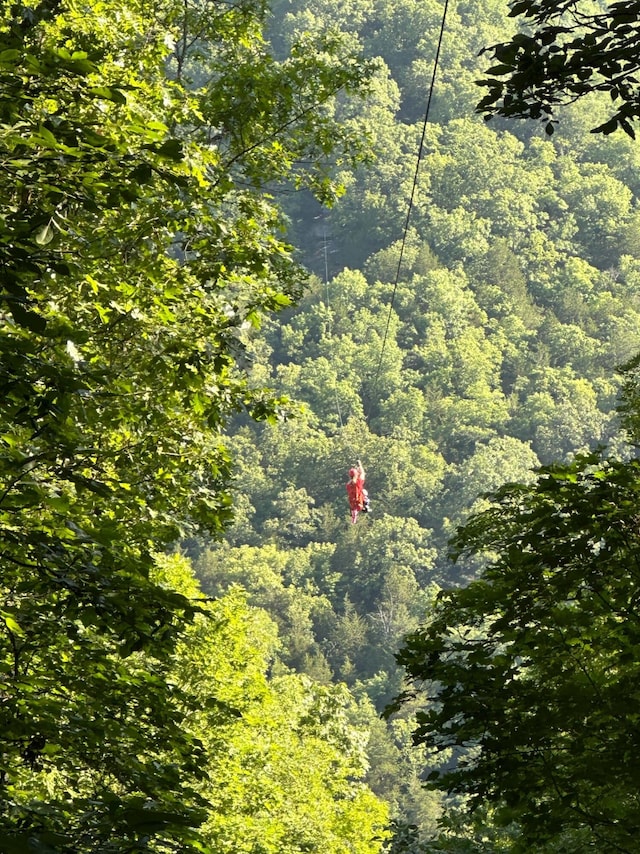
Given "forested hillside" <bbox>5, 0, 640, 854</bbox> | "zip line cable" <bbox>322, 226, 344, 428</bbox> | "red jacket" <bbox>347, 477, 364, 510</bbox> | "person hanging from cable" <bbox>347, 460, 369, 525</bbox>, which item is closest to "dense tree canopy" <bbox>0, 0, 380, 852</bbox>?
"forested hillside" <bbox>5, 0, 640, 854</bbox>

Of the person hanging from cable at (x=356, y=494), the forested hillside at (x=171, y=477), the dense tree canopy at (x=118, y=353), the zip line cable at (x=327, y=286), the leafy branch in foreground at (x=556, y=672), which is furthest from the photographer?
the zip line cable at (x=327, y=286)

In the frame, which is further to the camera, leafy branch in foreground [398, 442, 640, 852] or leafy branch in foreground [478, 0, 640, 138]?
leafy branch in foreground [398, 442, 640, 852]

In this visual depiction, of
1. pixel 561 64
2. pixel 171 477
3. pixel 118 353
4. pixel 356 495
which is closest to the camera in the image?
pixel 561 64

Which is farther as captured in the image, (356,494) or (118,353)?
(356,494)

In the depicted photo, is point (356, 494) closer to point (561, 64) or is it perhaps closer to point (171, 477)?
point (171, 477)

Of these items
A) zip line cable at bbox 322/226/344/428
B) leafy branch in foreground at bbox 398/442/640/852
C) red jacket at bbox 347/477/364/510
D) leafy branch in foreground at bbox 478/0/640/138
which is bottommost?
leafy branch in foreground at bbox 398/442/640/852

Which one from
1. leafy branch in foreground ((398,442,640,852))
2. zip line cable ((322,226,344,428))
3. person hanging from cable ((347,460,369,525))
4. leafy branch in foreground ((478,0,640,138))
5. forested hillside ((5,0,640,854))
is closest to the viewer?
leafy branch in foreground ((478,0,640,138))

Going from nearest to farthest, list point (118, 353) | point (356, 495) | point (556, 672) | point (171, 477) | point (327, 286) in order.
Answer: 1. point (556, 672)
2. point (171, 477)
3. point (118, 353)
4. point (356, 495)
5. point (327, 286)

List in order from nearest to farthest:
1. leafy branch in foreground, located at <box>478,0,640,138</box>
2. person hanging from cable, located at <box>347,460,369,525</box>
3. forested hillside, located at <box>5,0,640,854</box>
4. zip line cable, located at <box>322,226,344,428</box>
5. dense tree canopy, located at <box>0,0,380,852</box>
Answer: leafy branch in foreground, located at <box>478,0,640,138</box>
dense tree canopy, located at <box>0,0,380,852</box>
forested hillside, located at <box>5,0,640,854</box>
person hanging from cable, located at <box>347,460,369,525</box>
zip line cable, located at <box>322,226,344,428</box>

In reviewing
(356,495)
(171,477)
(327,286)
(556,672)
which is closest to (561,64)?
(556,672)

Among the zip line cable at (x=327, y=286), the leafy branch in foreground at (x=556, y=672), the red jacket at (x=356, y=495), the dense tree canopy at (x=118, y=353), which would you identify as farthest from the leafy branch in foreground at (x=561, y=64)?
the zip line cable at (x=327, y=286)

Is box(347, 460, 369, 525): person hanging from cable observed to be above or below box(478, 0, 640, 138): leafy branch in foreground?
above

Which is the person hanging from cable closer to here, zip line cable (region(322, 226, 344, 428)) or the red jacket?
the red jacket

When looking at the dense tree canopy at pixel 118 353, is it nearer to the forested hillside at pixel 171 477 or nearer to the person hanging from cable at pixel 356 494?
the forested hillside at pixel 171 477
